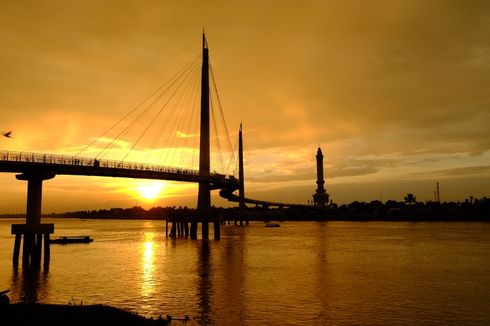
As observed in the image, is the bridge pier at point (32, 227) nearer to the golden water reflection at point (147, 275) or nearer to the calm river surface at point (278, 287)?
the calm river surface at point (278, 287)

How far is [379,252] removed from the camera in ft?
173

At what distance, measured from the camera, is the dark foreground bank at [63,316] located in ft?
46.1

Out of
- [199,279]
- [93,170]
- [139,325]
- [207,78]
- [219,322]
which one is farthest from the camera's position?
[207,78]

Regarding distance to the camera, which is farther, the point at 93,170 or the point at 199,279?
the point at 93,170

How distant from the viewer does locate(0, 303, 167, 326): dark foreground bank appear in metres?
14.0

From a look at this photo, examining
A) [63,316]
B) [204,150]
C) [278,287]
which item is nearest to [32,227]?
[278,287]

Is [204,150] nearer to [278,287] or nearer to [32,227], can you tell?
[32,227]

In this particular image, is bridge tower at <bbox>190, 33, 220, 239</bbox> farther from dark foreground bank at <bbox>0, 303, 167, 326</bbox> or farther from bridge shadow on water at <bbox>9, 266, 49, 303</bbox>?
dark foreground bank at <bbox>0, 303, 167, 326</bbox>

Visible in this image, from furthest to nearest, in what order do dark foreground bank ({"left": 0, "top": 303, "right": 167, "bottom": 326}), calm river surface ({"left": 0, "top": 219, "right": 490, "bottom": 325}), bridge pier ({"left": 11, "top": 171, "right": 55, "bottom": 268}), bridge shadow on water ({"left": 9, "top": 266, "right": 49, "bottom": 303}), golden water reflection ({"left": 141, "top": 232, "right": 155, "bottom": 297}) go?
1. bridge pier ({"left": 11, "top": 171, "right": 55, "bottom": 268})
2. golden water reflection ({"left": 141, "top": 232, "right": 155, "bottom": 297})
3. bridge shadow on water ({"left": 9, "top": 266, "right": 49, "bottom": 303})
4. calm river surface ({"left": 0, "top": 219, "right": 490, "bottom": 325})
5. dark foreground bank ({"left": 0, "top": 303, "right": 167, "bottom": 326})

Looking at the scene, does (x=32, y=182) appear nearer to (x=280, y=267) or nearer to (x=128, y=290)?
(x=128, y=290)

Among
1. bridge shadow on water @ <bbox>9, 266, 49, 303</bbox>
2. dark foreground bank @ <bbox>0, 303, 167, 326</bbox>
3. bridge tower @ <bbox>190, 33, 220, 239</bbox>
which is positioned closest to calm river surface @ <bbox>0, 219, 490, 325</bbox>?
bridge shadow on water @ <bbox>9, 266, 49, 303</bbox>

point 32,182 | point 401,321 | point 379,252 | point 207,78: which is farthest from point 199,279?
point 207,78

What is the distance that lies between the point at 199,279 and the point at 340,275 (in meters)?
10.5

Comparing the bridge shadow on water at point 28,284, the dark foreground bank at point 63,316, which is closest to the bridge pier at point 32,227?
the bridge shadow on water at point 28,284
